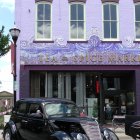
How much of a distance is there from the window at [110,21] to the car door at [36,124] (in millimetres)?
13003

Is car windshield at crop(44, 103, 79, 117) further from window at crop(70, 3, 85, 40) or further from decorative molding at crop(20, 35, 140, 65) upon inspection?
window at crop(70, 3, 85, 40)

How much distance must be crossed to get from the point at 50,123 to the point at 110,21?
47.9ft

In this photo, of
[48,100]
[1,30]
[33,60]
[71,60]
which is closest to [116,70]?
[71,60]

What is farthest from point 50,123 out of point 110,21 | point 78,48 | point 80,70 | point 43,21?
point 110,21

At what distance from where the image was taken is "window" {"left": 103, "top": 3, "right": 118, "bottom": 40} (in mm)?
27016

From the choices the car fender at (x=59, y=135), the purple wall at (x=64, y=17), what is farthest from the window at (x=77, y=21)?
the car fender at (x=59, y=135)

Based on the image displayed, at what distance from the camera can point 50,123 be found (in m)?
13.6

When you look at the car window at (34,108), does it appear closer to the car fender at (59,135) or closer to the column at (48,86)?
the car fender at (59,135)

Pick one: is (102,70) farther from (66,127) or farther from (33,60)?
(66,127)

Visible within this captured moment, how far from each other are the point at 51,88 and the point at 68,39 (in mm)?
3216

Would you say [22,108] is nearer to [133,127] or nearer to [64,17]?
[133,127]

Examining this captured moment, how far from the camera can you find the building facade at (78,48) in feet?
86.4

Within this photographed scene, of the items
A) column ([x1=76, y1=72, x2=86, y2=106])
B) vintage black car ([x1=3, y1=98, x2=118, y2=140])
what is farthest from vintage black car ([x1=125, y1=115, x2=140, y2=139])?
column ([x1=76, y1=72, x2=86, y2=106])

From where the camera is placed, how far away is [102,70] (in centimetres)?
2667
